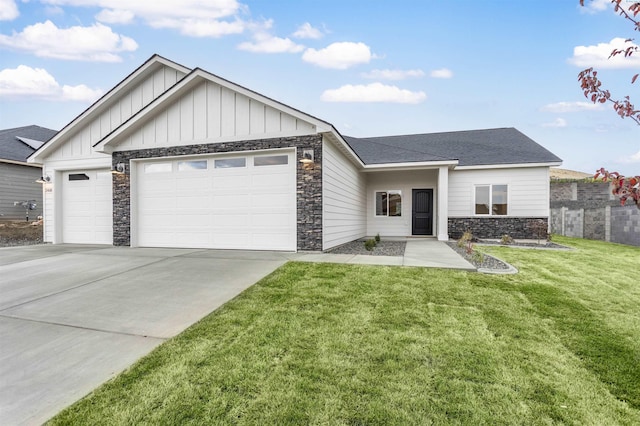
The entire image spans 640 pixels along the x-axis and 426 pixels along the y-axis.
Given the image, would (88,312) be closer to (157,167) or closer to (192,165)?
(192,165)

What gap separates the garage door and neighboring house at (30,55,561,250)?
0.10 feet

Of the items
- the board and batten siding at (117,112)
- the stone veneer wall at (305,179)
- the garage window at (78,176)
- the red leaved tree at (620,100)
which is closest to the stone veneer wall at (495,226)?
the stone veneer wall at (305,179)

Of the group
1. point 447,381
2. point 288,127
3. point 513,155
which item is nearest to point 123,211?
point 288,127

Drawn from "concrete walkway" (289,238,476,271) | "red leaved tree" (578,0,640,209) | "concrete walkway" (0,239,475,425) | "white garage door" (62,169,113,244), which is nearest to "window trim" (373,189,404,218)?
"concrete walkway" (289,238,476,271)

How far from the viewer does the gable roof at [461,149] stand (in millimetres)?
11203

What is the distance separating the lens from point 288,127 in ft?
25.0

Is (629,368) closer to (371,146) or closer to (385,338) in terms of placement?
(385,338)

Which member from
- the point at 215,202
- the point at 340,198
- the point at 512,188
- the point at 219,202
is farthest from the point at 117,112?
the point at 512,188

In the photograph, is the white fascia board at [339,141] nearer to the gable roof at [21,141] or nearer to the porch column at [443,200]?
the porch column at [443,200]

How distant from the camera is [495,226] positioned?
11.5 metres

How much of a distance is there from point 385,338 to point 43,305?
14.3ft

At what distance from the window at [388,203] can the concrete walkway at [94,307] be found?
245 inches

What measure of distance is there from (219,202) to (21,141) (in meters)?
13.8

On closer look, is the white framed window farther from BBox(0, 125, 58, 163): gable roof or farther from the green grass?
BBox(0, 125, 58, 163): gable roof
